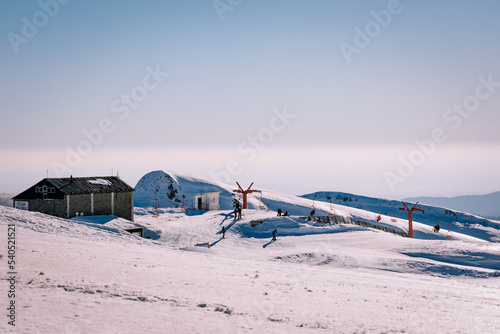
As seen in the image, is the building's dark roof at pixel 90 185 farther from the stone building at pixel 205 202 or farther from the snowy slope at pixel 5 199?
the snowy slope at pixel 5 199

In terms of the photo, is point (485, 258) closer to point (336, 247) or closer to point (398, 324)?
point (336, 247)

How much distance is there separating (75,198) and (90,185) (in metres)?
2.86

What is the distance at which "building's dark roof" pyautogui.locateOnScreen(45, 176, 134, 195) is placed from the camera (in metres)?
43.2

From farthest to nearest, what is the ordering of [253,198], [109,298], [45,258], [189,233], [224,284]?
1. [253,198]
2. [189,233]
3. [45,258]
4. [224,284]
5. [109,298]

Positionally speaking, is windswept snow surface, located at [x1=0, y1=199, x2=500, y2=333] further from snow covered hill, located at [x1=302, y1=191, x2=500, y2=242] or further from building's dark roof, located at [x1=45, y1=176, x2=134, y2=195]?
snow covered hill, located at [x1=302, y1=191, x2=500, y2=242]

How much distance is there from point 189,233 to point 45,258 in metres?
28.1

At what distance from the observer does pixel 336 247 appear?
1587 inches

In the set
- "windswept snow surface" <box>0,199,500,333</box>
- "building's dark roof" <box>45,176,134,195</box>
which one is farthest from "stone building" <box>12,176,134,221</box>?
"windswept snow surface" <box>0,199,500,333</box>

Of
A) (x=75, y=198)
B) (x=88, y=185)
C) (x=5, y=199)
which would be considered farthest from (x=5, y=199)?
(x=75, y=198)

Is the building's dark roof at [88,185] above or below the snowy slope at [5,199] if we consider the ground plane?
above

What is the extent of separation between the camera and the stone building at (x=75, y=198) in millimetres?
42531

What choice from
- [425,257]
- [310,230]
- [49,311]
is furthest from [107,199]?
[49,311]

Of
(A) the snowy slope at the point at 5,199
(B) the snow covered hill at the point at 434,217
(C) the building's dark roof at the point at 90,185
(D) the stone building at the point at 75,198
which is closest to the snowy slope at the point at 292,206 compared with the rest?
(B) the snow covered hill at the point at 434,217

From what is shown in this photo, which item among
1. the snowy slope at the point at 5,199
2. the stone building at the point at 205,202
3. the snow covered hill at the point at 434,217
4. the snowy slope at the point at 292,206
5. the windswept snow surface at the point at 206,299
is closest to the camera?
the windswept snow surface at the point at 206,299
